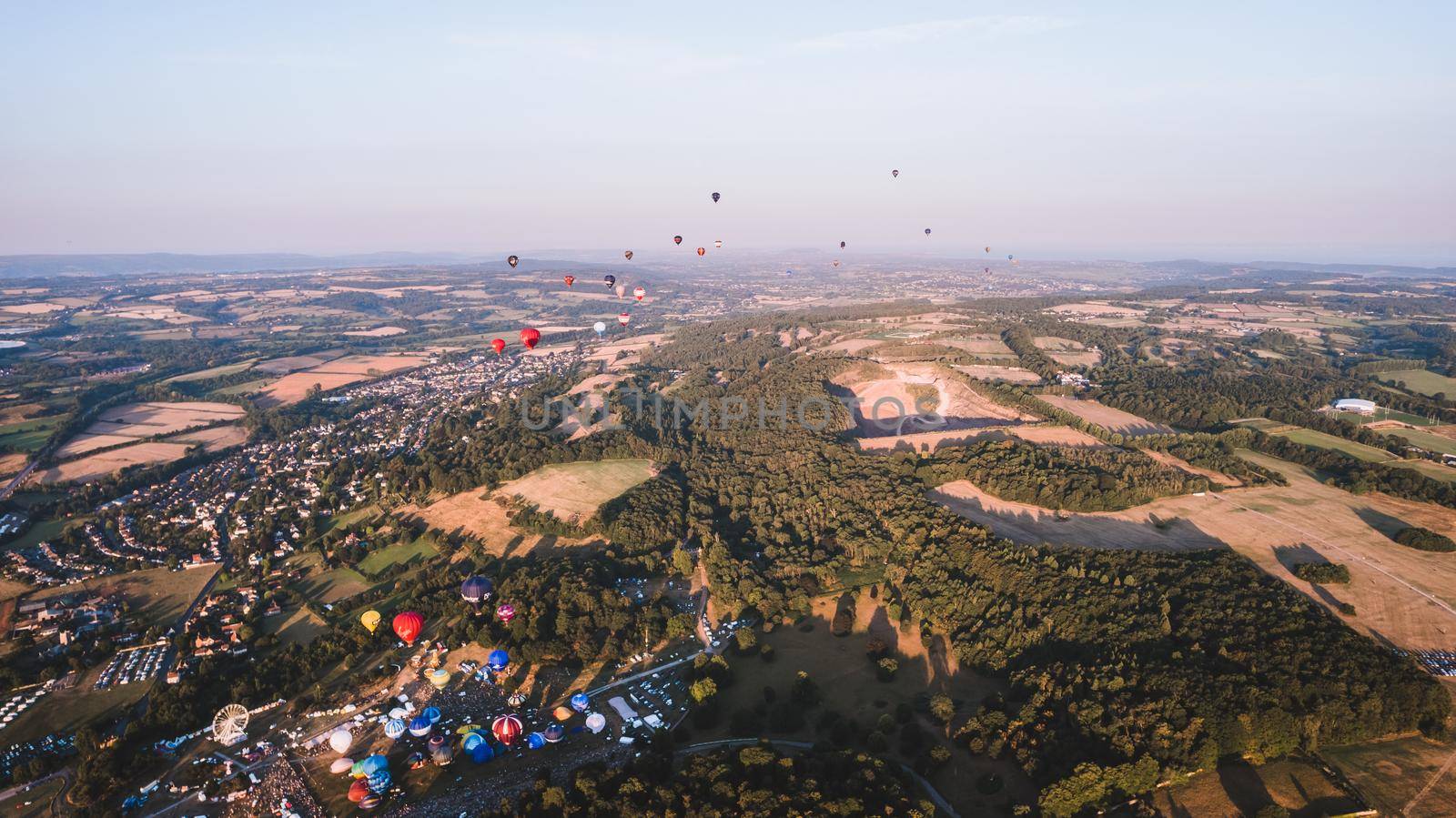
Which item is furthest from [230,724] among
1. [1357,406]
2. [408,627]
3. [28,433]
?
[1357,406]

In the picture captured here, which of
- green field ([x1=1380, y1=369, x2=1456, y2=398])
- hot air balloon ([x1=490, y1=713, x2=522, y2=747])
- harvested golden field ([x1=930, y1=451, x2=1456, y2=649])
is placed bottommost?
hot air balloon ([x1=490, y1=713, x2=522, y2=747])

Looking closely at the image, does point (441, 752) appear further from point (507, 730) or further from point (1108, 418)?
point (1108, 418)

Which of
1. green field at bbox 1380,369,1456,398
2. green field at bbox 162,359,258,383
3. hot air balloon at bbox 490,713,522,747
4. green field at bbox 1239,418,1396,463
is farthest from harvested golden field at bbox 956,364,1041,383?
green field at bbox 162,359,258,383

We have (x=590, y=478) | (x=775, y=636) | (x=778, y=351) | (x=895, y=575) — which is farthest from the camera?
(x=778, y=351)

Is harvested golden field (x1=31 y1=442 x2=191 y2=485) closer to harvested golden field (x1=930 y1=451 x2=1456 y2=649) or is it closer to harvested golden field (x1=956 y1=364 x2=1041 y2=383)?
harvested golden field (x1=930 y1=451 x2=1456 y2=649)

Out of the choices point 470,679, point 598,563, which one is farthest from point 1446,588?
point 470,679

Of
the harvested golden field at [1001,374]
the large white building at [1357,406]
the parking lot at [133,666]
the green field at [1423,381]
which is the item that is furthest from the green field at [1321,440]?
the parking lot at [133,666]

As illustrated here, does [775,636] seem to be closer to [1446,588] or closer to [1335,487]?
[1446,588]
